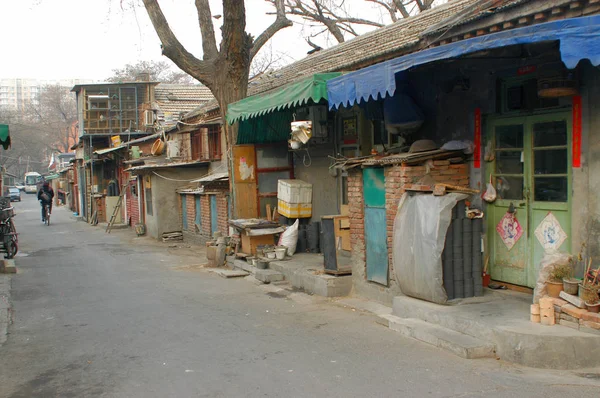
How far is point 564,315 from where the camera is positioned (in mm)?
6086

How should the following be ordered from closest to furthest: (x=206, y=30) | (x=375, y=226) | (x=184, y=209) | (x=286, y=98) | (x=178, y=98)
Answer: (x=375, y=226)
(x=286, y=98)
(x=206, y=30)
(x=184, y=209)
(x=178, y=98)

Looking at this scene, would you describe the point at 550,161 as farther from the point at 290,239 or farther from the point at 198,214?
the point at 198,214

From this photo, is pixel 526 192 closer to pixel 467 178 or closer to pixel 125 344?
pixel 467 178

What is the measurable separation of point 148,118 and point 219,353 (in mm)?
27616

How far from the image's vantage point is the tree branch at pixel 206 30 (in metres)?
14.9

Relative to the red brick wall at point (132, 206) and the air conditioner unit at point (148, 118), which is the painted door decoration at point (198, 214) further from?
the air conditioner unit at point (148, 118)

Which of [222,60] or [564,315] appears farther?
[222,60]

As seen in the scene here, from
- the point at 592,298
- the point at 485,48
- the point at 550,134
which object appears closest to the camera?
the point at 592,298

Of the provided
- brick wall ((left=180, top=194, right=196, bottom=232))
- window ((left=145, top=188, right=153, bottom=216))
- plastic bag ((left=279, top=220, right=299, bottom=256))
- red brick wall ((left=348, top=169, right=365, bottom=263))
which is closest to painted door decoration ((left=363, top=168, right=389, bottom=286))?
red brick wall ((left=348, top=169, right=365, bottom=263))

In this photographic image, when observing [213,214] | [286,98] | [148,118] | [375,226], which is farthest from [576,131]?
[148,118]

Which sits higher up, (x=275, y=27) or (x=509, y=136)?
(x=275, y=27)

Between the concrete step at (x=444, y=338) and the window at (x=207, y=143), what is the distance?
481 inches

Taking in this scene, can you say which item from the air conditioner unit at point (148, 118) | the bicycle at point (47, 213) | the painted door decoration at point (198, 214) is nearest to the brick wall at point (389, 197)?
the painted door decoration at point (198, 214)

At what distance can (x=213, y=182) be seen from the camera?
55.8 feet
